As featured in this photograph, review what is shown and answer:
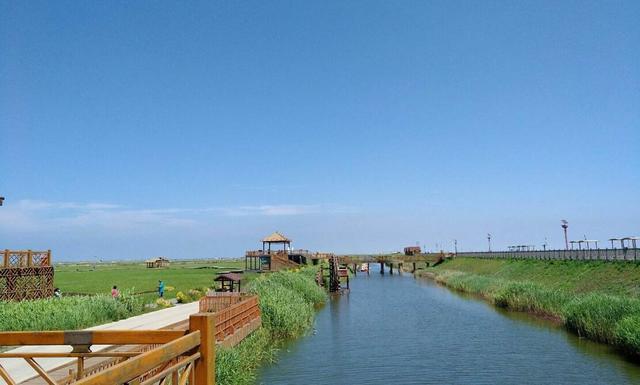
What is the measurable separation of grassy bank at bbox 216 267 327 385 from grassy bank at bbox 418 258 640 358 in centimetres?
1599

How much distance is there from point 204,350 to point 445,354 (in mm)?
21159

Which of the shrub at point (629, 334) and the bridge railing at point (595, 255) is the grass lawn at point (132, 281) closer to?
the shrub at point (629, 334)

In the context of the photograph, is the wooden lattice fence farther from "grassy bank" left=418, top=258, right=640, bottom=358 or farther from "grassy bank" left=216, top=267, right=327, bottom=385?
"grassy bank" left=418, top=258, right=640, bottom=358

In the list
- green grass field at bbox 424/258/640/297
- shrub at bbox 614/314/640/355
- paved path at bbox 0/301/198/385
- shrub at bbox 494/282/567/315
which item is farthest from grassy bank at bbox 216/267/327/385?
green grass field at bbox 424/258/640/297

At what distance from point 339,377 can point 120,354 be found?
15.7 m

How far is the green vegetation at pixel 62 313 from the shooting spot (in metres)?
21.8

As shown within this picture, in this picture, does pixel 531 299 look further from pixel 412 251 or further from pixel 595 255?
pixel 412 251

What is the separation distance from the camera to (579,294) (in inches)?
1353

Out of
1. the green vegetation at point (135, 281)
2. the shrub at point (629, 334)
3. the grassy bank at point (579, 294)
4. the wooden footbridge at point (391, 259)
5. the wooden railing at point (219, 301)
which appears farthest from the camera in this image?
the wooden footbridge at point (391, 259)

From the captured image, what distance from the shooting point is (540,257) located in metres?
61.0

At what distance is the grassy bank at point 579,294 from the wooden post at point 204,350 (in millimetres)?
21578

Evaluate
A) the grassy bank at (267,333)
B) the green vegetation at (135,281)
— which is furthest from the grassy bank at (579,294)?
the green vegetation at (135,281)

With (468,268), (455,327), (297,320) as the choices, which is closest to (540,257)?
(468,268)

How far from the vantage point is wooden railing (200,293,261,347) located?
1847 centimetres
